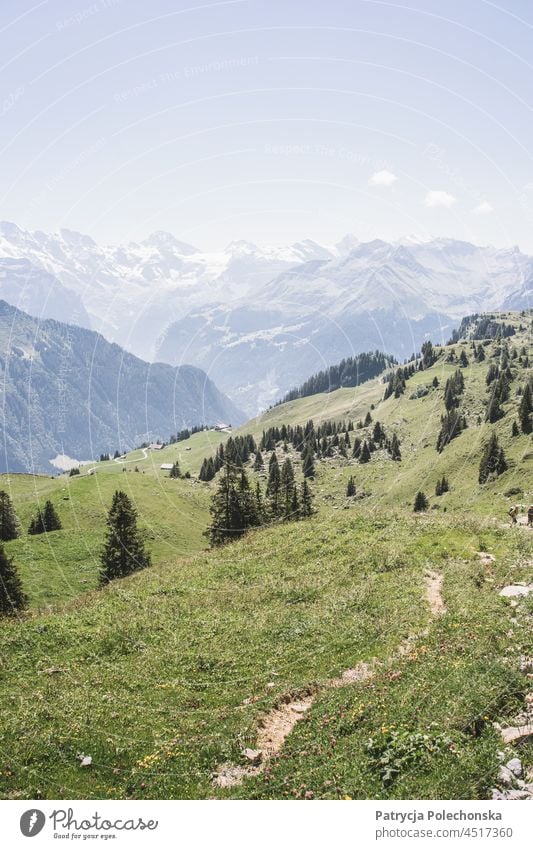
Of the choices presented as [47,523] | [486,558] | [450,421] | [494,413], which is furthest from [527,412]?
[47,523]

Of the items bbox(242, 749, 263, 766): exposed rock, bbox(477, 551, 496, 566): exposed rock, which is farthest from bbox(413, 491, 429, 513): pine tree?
bbox(242, 749, 263, 766): exposed rock

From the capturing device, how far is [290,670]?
2183 centimetres

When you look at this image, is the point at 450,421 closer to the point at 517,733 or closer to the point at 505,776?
the point at 517,733

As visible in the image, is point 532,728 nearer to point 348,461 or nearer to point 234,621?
point 234,621

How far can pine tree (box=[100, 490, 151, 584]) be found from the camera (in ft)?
197

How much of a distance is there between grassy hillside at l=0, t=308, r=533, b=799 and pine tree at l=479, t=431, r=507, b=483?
166 ft

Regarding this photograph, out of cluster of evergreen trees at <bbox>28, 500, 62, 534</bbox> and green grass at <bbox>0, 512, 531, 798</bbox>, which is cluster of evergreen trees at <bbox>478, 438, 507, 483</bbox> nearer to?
green grass at <bbox>0, 512, 531, 798</bbox>

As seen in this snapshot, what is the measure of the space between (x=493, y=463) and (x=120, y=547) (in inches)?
2566

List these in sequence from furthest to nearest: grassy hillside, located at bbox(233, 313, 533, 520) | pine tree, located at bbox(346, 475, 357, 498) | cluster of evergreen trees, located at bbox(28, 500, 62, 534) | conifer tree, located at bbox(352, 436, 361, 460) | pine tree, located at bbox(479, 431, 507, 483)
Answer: conifer tree, located at bbox(352, 436, 361, 460), pine tree, located at bbox(346, 475, 357, 498), pine tree, located at bbox(479, 431, 507, 483), cluster of evergreen trees, located at bbox(28, 500, 62, 534), grassy hillside, located at bbox(233, 313, 533, 520)

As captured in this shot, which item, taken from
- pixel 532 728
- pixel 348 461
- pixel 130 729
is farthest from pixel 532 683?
pixel 348 461
